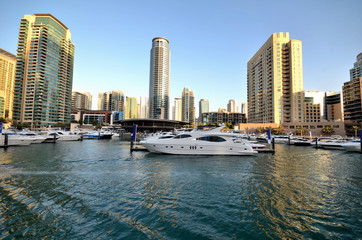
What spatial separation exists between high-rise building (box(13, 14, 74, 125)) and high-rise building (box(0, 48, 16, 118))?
8131 mm

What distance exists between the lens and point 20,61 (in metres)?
123

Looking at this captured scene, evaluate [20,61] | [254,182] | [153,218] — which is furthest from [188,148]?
[20,61]

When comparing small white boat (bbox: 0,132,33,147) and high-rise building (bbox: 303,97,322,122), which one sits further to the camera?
high-rise building (bbox: 303,97,322,122)

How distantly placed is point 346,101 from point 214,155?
13152 centimetres

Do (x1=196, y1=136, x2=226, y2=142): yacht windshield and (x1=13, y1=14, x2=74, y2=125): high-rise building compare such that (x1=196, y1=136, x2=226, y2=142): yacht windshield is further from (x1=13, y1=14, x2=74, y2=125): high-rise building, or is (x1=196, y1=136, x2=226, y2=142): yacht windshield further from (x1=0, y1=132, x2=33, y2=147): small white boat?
(x1=13, y1=14, x2=74, y2=125): high-rise building

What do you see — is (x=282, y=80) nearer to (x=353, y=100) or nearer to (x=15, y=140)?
(x=353, y=100)

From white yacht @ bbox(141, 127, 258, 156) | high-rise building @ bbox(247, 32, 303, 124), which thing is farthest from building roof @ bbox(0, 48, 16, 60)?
high-rise building @ bbox(247, 32, 303, 124)

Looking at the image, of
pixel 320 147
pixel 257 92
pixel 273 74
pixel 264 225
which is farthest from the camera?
pixel 257 92

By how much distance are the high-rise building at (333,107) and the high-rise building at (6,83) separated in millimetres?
249992

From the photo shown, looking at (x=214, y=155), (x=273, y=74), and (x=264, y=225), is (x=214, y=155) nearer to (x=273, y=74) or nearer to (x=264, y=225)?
(x=264, y=225)

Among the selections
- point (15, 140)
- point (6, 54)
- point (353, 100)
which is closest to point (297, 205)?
point (15, 140)

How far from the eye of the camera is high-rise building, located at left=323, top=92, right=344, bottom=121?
130500 millimetres

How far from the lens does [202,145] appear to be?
71.8 feet

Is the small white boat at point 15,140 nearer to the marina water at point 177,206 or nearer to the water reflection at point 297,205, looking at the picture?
the marina water at point 177,206
